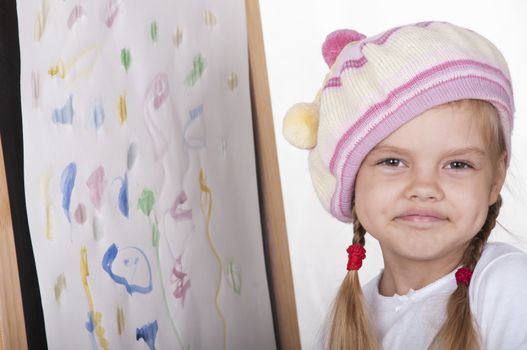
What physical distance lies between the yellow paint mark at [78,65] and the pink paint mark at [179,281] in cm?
36

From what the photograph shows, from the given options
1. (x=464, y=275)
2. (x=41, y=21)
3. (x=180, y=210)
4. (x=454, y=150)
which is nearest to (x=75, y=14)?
(x=41, y=21)

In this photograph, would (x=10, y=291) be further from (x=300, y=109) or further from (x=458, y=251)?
(x=458, y=251)

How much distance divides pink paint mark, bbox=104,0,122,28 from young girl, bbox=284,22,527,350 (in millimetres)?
318

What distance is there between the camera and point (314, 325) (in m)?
2.00

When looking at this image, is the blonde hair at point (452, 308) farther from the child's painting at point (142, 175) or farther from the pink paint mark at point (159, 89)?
A: the pink paint mark at point (159, 89)

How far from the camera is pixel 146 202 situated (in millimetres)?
1354

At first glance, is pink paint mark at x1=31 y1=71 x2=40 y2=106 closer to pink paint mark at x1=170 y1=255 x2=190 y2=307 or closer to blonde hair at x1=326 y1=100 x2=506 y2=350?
pink paint mark at x1=170 y1=255 x2=190 y2=307

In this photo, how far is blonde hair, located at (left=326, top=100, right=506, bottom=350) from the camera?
3.96 feet

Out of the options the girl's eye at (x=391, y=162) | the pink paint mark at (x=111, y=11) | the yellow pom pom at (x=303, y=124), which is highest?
the pink paint mark at (x=111, y=11)

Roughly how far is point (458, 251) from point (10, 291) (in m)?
0.66

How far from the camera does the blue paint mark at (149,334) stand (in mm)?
1328

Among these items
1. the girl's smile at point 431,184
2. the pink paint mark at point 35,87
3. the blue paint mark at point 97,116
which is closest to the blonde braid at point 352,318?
the girl's smile at point 431,184

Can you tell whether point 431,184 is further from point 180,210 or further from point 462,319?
point 180,210

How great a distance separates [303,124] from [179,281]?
0.34 m
